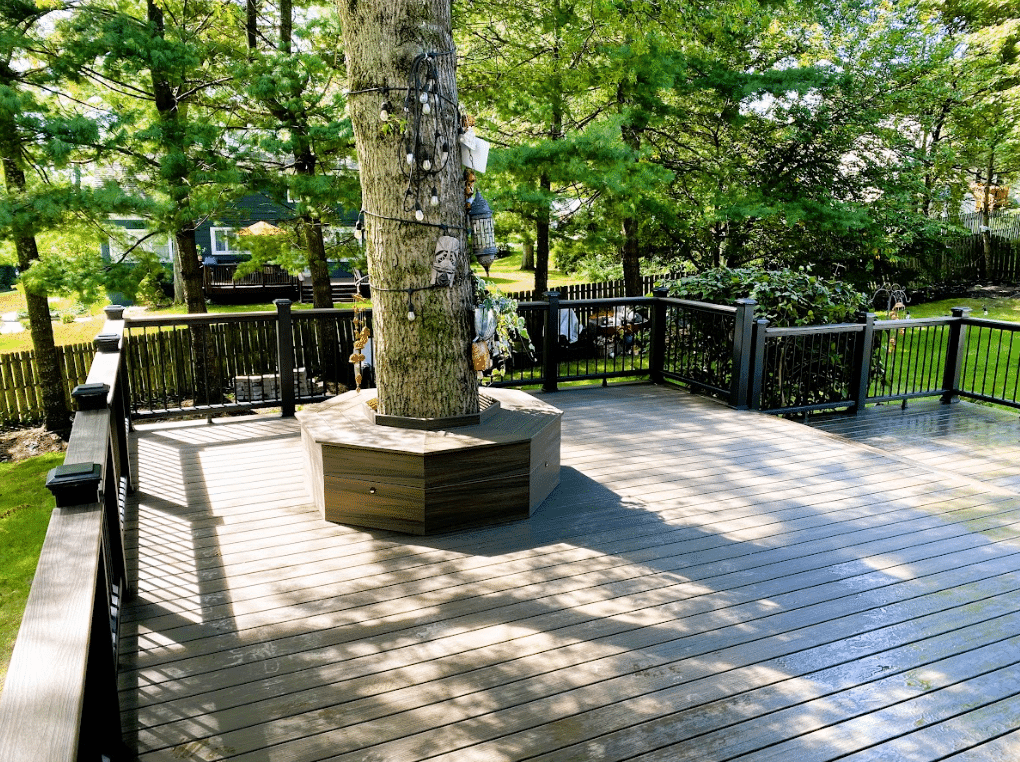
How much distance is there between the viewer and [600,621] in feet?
10.3

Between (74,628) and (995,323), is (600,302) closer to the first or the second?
(995,323)

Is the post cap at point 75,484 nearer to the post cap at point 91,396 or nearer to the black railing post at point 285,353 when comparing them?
the post cap at point 91,396

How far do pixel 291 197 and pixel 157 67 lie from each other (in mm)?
1854

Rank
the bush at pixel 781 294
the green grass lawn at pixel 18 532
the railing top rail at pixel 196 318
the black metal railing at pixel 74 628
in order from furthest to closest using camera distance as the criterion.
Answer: the bush at pixel 781 294 → the railing top rail at pixel 196 318 → the green grass lawn at pixel 18 532 → the black metal railing at pixel 74 628

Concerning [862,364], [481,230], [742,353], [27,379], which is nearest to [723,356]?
[742,353]

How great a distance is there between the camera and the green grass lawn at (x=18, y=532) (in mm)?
5352

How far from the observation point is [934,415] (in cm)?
676

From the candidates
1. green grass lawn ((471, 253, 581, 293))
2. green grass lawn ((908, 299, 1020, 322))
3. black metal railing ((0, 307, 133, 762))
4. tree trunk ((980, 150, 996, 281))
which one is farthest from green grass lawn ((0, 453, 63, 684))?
tree trunk ((980, 150, 996, 281))

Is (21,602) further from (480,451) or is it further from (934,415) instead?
(934,415)

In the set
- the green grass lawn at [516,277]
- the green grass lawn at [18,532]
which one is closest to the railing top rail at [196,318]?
the green grass lawn at [18,532]

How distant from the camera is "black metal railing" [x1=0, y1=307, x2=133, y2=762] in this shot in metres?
1.32

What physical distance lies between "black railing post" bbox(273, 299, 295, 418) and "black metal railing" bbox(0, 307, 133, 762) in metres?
2.78

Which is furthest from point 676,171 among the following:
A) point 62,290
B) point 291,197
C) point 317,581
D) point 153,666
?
point 153,666

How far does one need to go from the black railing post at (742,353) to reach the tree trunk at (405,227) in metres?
3.05
